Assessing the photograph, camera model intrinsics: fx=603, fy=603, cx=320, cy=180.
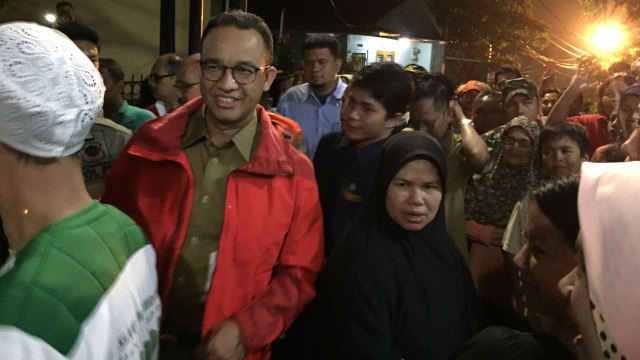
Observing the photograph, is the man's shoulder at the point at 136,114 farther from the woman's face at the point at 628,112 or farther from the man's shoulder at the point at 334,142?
the woman's face at the point at 628,112

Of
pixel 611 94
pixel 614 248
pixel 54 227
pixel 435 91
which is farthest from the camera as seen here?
pixel 611 94

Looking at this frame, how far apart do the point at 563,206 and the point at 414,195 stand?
73 centimetres

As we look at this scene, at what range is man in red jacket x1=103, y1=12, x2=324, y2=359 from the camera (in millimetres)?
2287

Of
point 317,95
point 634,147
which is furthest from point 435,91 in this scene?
point 317,95

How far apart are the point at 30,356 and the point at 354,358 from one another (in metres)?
1.49

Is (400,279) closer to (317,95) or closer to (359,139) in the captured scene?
(359,139)

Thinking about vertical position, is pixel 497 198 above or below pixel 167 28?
below

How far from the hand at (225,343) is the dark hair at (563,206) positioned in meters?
1.19

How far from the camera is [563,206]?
2121 millimetres

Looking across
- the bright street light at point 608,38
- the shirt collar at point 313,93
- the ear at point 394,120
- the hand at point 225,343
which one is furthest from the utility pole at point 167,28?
the bright street light at point 608,38

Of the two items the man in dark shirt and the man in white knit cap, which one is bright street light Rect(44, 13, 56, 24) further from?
the man in white knit cap

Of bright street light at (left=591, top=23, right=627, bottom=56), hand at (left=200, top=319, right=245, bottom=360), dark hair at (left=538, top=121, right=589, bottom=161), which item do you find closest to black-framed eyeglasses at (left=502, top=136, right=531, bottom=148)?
dark hair at (left=538, top=121, right=589, bottom=161)

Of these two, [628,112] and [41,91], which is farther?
[628,112]

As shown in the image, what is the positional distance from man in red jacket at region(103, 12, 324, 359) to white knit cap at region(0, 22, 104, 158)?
0.97 m
